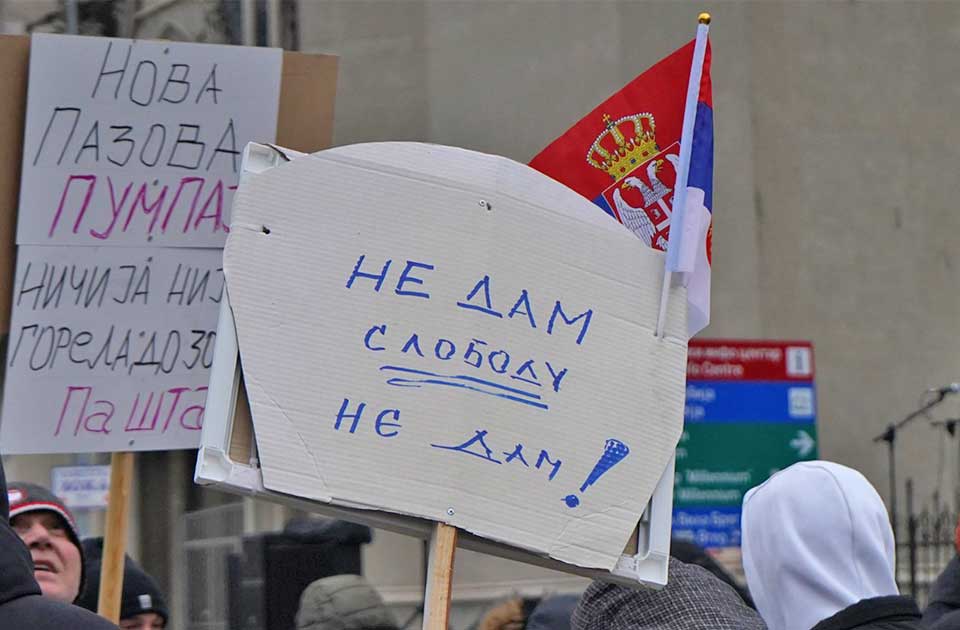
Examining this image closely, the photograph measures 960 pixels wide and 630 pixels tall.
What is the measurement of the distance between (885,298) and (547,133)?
12.3 ft

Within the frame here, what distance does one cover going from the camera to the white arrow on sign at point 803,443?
34.8 feet

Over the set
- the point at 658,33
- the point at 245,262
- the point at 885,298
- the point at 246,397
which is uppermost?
the point at 658,33

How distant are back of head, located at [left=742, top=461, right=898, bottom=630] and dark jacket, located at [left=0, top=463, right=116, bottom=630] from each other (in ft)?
3.58

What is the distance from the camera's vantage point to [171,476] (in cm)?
1848

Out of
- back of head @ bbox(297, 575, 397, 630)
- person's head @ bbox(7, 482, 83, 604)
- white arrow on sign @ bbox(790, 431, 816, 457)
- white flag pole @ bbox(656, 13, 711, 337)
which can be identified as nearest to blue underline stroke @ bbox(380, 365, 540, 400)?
white flag pole @ bbox(656, 13, 711, 337)

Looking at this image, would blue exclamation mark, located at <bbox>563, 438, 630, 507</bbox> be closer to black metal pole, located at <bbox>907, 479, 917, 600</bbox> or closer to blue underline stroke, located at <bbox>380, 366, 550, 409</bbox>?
blue underline stroke, located at <bbox>380, 366, 550, 409</bbox>

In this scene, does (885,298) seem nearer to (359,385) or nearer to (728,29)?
(728,29)

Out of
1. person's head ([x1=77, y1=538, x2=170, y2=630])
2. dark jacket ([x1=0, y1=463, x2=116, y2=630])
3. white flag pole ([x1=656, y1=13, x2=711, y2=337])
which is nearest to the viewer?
dark jacket ([x1=0, y1=463, x2=116, y2=630])

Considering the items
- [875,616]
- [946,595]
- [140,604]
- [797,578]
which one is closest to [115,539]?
[140,604]

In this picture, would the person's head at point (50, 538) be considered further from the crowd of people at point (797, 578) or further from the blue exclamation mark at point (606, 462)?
the blue exclamation mark at point (606, 462)

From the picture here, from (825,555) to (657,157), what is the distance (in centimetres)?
68

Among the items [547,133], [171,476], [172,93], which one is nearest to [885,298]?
[547,133]

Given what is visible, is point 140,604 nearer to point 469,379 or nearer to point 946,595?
point 946,595

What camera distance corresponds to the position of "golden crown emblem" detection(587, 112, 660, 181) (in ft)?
9.00
